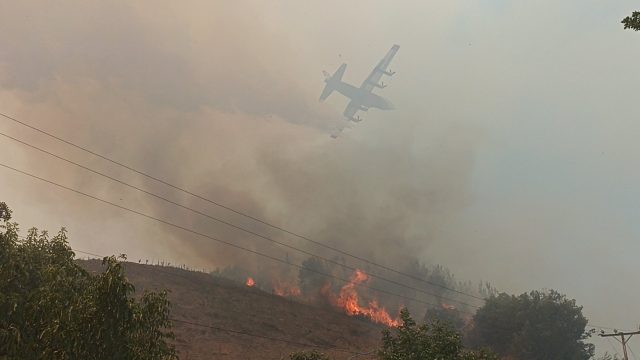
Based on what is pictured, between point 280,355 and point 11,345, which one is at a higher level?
point 11,345

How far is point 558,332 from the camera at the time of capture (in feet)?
254

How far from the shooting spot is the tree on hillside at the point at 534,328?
7625cm

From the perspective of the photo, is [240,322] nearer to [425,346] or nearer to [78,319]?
[425,346]

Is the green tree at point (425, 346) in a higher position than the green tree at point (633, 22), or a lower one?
lower

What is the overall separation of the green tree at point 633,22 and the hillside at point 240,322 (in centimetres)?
5706

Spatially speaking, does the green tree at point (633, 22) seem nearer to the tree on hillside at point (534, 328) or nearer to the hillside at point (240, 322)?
the hillside at point (240, 322)

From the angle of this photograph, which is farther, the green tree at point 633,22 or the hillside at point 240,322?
the hillside at point 240,322

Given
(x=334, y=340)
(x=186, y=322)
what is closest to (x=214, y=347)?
(x=186, y=322)

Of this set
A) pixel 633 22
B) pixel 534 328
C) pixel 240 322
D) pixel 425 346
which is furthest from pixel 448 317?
pixel 633 22

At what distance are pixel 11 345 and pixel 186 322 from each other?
61594mm

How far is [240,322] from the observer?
2975 inches

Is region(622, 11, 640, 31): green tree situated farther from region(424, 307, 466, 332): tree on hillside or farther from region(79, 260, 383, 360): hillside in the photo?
region(424, 307, 466, 332): tree on hillside

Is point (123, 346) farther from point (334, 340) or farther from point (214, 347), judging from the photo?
point (334, 340)

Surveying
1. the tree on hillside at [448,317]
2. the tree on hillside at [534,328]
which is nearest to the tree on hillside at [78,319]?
the tree on hillside at [534,328]
